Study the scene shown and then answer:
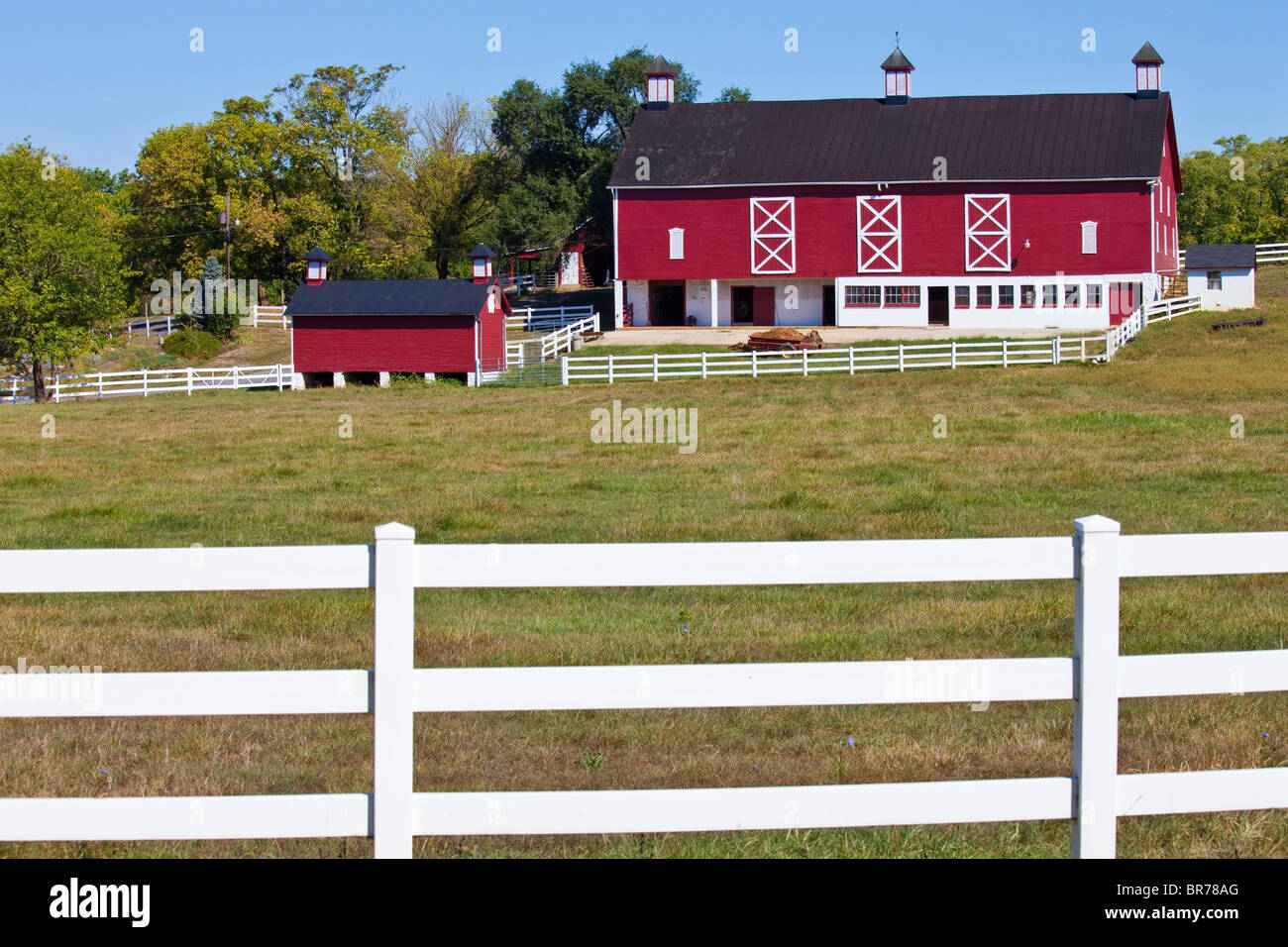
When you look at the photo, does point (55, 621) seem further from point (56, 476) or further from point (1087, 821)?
point (56, 476)

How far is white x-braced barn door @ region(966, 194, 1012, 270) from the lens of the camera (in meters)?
53.2

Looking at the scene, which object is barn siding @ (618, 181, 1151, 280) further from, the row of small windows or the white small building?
the white small building

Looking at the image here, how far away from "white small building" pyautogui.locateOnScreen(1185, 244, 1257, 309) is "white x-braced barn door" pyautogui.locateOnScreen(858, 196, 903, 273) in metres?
11.4

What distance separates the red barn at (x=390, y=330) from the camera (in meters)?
45.7

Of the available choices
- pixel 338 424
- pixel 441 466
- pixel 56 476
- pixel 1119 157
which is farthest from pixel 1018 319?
pixel 56 476

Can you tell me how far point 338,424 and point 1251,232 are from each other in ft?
262

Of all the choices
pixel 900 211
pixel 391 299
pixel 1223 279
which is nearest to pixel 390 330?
pixel 391 299

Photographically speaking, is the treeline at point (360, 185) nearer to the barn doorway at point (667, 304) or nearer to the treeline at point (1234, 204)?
the barn doorway at point (667, 304)

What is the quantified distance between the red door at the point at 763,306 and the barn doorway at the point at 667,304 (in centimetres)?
321

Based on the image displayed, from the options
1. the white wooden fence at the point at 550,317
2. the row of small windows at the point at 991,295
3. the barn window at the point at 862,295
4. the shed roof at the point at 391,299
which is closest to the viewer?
the shed roof at the point at 391,299

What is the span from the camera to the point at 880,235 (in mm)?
54219

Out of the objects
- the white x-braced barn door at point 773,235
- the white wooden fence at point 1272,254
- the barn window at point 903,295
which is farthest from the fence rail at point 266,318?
the white wooden fence at point 1272,254

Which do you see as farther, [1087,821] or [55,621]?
[55,621]
